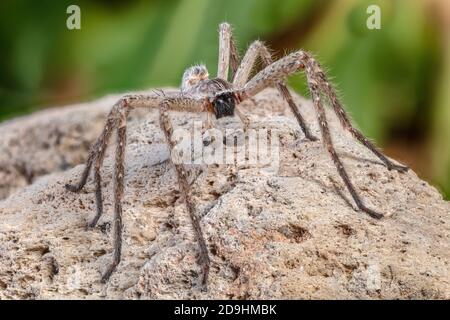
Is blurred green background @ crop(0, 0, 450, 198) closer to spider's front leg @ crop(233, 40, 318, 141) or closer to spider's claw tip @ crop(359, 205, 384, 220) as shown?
spider's front leg @ crop(233, 40, 318, 141)

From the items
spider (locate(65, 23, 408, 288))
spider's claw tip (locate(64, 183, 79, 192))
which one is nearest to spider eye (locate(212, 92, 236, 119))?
spider (locate(65, 23, 408, 288))

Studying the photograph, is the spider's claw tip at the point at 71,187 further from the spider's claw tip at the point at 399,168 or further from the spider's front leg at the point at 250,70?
the spider's claw tip at the point at 399,168

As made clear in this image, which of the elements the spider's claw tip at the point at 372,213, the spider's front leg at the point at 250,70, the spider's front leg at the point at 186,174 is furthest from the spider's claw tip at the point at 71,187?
the spider's claw tip at the point at 372,213

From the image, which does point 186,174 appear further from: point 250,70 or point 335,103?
point 250,70

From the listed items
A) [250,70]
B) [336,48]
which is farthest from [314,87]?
[336,48]

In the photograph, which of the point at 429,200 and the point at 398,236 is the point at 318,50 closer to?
the point at 429,200

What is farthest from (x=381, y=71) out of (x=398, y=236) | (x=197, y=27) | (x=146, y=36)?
(x=398, y=236)
